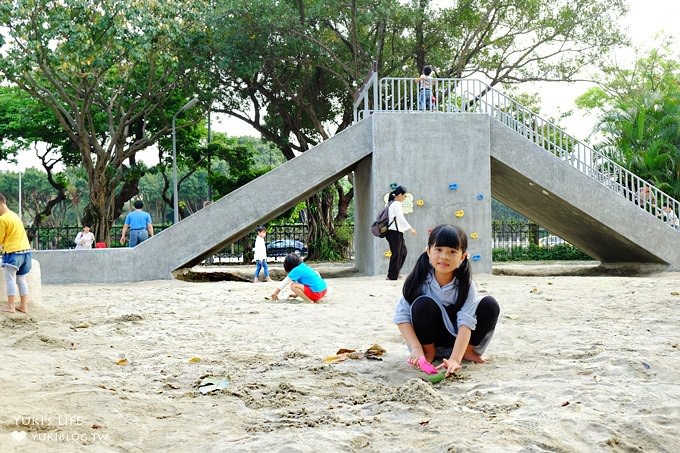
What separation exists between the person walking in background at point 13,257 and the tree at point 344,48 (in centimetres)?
1640

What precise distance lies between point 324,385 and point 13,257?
5531mm

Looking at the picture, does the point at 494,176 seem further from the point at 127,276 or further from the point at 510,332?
the point at 510,332

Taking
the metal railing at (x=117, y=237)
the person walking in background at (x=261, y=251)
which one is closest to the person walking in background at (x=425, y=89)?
the person walking in background at (x=261, y=251)

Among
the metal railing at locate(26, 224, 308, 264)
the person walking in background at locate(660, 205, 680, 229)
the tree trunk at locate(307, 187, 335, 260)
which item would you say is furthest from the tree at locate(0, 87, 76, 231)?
the person walking in background at locate(660, 205, 680, 229)

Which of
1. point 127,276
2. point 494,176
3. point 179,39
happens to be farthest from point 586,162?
point 179,39

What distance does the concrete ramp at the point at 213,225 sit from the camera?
15281 mm

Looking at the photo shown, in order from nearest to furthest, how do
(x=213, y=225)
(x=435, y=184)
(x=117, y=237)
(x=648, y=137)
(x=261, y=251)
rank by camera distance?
(x=213, y=225) < (x=435, y=184) < (x=261, y=251) < (x=648, y=137) < (x=117, y=237)

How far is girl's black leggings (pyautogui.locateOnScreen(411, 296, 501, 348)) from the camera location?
523 centimetres

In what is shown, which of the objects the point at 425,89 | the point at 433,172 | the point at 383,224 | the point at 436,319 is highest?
the point at 425,89

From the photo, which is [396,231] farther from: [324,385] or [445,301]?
[324,385]

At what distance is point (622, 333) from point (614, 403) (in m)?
2.77

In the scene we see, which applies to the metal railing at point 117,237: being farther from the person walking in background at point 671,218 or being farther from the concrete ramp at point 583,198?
the person walking in background at point 671,218

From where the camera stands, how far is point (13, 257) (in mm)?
8930

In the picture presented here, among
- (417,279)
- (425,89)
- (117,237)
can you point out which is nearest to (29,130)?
(117,237)
